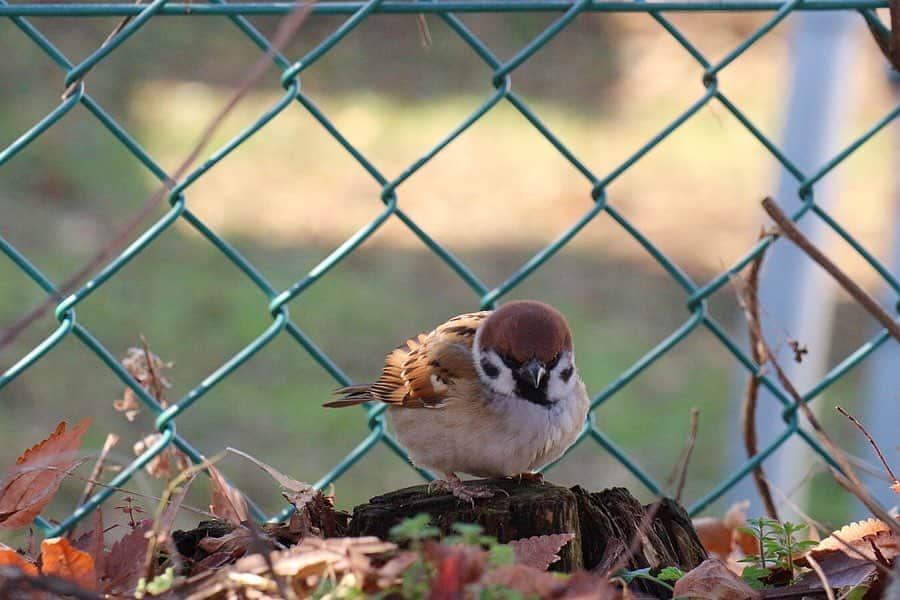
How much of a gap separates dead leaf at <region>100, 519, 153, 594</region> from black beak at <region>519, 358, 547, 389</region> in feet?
3.40

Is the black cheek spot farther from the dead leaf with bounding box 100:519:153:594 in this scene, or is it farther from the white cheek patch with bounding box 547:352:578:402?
the dead leaf with bounding box 100:519:153:594

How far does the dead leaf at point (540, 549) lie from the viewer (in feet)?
6.52

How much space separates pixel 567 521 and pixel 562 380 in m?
0.76

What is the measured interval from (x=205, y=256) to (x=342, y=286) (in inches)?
28.5

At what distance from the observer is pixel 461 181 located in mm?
8328

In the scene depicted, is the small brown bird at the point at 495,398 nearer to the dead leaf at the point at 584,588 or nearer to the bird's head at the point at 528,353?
the bird's head at the point at 528,353

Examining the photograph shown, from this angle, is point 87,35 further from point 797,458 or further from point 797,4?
point 797,4

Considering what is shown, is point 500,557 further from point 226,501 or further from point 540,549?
point 226,501

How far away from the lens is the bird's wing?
302 centimetres

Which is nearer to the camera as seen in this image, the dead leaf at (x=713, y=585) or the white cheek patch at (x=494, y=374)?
the dead leaf at (x=713, y=585)

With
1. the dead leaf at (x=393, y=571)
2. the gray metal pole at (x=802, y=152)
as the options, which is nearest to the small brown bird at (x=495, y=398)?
the dead leaf at (x=393, y=571)

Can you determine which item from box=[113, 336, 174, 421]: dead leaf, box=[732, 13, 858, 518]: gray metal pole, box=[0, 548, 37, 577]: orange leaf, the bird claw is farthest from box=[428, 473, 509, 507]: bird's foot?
box=[732, 13, 858, 518]: gray metal pole

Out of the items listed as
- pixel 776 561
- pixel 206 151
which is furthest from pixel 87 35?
pixel 776 561

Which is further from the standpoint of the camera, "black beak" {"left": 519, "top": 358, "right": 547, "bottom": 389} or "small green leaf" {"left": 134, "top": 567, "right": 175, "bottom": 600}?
"black beak" {"left": 519, "top": 358, "right": 547, "bottom": 389}
